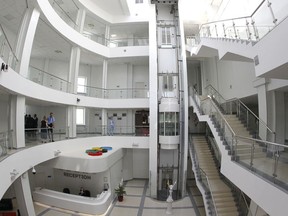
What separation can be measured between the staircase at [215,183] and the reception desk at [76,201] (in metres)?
5.19

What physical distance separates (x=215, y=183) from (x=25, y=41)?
10.6 metres

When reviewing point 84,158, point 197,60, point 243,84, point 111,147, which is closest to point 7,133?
point 84,158

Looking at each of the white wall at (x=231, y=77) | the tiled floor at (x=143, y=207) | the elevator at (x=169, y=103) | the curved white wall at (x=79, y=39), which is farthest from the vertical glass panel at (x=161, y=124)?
the curved white wall at (x=79, y=39)

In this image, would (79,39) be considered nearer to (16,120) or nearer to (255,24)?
(16,120)

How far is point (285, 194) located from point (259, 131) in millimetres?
4665

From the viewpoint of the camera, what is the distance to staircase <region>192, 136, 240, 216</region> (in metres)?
7.81

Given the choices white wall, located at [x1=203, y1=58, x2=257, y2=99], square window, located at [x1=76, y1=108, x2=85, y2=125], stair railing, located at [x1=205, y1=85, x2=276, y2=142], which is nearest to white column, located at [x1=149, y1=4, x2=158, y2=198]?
stair railing, located at [x1=205, y1=85, x2=276, y2=142]

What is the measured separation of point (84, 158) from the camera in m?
9.73

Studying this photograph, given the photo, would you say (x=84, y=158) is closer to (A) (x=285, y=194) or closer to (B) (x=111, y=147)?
(B) (x=111, y=147)

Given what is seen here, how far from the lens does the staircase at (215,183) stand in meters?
7.81

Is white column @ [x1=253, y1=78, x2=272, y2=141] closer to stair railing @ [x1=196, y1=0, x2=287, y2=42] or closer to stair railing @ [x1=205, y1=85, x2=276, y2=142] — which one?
stair railing @ [x1=205, y1=85, x2=276, y2=142]

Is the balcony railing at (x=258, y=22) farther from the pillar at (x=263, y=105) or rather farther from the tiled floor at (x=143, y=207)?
the tiled floor at (x=143, y=207)

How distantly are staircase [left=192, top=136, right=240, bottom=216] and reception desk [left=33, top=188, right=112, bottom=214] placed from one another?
5190mm

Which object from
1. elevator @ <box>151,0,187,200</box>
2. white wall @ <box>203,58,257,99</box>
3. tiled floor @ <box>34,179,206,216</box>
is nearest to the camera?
white wall @ <box>203,58,257,99</box>
